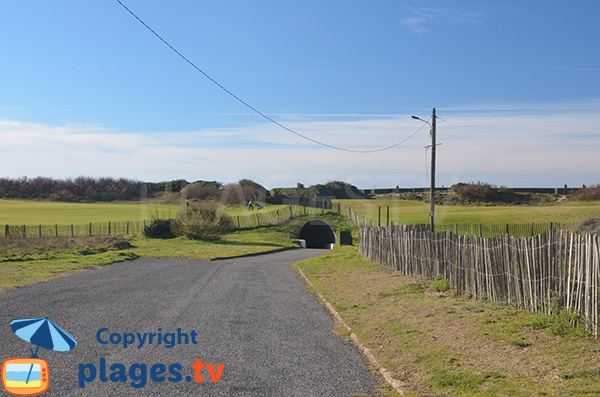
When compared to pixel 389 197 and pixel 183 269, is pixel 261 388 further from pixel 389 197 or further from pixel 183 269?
pixel 389 197

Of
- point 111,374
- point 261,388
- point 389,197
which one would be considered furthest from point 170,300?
point 389,197

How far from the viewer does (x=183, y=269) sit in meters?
24.0

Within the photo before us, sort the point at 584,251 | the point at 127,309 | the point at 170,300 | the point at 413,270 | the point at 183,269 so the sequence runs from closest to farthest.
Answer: the point at 584,251 → the point at 127,309 → the point at 170,300 → the point at 413,270 → the point at 183,269

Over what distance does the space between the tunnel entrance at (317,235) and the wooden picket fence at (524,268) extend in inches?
1521

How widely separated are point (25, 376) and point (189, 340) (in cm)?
273

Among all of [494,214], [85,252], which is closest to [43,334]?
[85,252]

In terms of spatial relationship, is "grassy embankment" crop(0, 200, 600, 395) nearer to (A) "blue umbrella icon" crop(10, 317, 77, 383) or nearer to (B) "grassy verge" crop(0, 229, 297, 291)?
(B) "grassy verge" crop(0, 229, 297, 291)

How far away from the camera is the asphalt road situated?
7141 mm

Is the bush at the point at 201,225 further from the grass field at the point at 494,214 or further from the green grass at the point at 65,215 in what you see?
the grass field at the point at 494,214

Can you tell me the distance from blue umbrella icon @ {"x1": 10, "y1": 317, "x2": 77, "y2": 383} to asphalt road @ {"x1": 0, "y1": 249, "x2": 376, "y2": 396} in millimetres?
175

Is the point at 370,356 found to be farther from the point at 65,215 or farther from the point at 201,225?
the point at 65,215

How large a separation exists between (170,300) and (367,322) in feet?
19.4

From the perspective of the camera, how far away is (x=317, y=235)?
2263 inches

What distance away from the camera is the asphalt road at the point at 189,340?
7.14 metres
